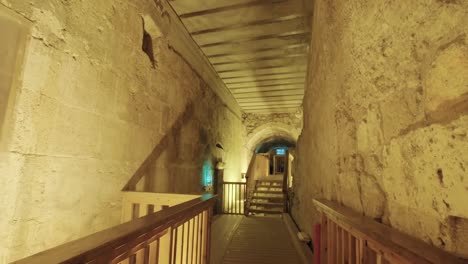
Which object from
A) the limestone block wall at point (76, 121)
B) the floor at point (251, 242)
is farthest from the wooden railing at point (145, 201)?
the floor at point (251, 242)

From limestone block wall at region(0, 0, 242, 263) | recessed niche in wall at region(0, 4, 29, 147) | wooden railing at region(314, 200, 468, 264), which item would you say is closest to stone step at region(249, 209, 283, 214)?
limestone block wall at region(0, 0, 242, 263)

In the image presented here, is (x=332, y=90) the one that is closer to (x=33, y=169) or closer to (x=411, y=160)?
(x=411, y=160)

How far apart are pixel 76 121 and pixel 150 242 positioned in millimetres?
1201

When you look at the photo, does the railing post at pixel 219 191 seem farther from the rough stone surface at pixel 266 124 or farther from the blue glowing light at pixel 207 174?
the rough stone surface at pixel 266 124

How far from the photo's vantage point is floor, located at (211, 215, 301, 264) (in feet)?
10.3

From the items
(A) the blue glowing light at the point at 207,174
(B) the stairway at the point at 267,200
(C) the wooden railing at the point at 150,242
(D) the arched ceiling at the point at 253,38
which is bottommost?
(B) the stairway at the point at 267,200

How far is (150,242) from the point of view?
1.22 metres

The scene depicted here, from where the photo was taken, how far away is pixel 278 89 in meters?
6.47

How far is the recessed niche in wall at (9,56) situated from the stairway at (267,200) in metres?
5.62

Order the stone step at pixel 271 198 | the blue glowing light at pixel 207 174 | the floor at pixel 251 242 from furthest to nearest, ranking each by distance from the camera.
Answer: the stone step at pixel 271 198
the blue glowing light at pixel 207 174
the floor at pixel 251 242

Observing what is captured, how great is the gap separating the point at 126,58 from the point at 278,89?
463cm

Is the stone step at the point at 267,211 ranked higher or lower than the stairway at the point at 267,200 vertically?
lower

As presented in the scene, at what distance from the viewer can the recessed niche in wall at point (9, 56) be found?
1.39 metres

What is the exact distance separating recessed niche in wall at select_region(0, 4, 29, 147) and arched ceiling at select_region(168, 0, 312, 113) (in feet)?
7.27
